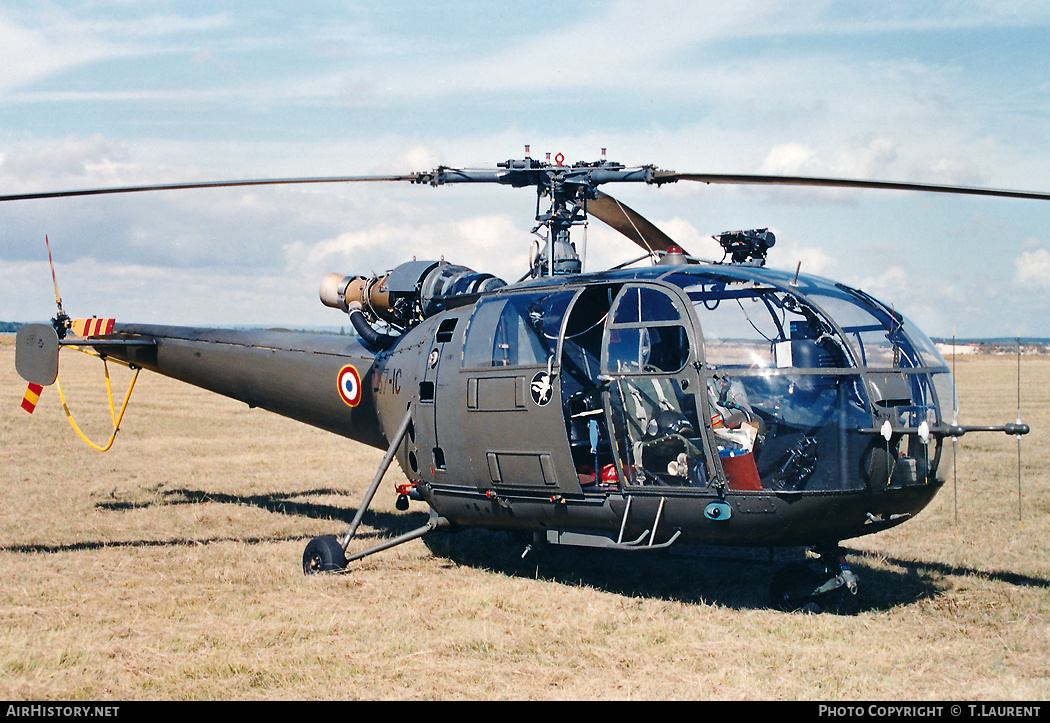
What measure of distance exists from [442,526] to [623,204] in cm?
380

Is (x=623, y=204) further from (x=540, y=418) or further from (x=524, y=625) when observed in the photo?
(x=524, y=625)

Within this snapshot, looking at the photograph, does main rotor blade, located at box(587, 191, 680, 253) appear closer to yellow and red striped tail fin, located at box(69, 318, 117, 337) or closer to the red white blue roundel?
the red white blue roundel

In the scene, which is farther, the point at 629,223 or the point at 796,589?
the point at 629,223

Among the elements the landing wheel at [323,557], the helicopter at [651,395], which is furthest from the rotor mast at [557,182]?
the landing wheel at [323,557]

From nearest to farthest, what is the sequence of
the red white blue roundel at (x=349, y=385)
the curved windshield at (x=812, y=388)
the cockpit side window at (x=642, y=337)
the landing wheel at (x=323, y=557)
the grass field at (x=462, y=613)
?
the grass field at (x=462, y=613), the curved windshield at (x=812, y=388), the cockpit side window at (x=642, y=337), the landing wheel at (x=323, y=557), the red white blue roundel at (x=349, y=385)

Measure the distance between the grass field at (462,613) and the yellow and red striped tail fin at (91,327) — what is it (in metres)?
2.35

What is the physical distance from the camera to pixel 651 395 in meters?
7.79

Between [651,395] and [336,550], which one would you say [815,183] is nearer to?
[651,395]

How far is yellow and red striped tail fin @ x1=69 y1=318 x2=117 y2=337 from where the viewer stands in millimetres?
13445

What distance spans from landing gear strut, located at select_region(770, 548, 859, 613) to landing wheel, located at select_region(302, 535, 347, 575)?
4176 mm

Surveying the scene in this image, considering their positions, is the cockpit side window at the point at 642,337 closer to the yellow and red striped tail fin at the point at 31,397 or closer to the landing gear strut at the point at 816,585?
the landing gear strut at the point at 816,585

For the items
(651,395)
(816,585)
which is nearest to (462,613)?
(651,395)

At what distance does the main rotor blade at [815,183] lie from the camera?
7.37 meters

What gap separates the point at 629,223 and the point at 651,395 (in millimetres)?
2595
